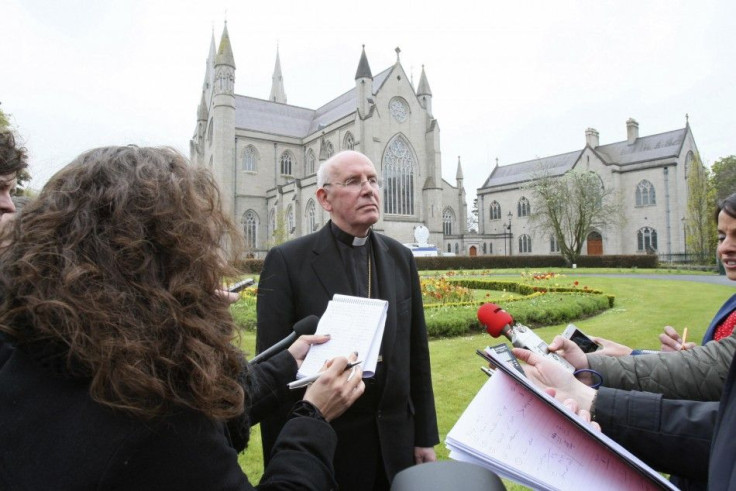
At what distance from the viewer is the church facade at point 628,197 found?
3700 centimetres

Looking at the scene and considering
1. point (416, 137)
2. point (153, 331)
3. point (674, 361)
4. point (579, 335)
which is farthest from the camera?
point (416, 137)

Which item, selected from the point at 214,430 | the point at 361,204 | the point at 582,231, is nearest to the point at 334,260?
the point at 361,204

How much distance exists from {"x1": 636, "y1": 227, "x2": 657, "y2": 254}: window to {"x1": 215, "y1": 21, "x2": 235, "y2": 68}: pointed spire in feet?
130

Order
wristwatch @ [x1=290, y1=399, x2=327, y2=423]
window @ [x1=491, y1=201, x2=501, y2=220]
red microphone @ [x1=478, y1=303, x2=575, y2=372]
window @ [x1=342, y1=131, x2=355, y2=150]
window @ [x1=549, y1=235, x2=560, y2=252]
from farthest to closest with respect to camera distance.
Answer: window @ [x1=491, y1=201, x2=501, y2=220]
window @ [x1=549, y1=235, x2=560, y2=252]
window @ [x1=342, y1=131, x2=355, y2=150]
red microphone @ [x1=478, y1=303, x2=575, y2=372]
wristwatch @ [x1=290, y1=399, x2=327, y2=423]

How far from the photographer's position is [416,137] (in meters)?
39.8

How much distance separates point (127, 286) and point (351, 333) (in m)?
1.07

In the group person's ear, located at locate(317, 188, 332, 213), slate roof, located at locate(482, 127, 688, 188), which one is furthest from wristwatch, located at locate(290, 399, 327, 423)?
slate roof, located at locate(482, 127, 688, 188)

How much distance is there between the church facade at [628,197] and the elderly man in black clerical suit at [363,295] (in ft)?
133

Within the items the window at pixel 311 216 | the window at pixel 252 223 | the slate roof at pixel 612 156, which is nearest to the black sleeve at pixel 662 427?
the window at pixel 311 216

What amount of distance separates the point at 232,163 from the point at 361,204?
41714mm

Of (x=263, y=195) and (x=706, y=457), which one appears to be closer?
(x=706, y=457)

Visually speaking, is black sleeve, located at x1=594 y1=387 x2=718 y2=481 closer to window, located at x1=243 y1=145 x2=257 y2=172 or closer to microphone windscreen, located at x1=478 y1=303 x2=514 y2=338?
microphone windscreen, located at x1=478 y1=303 x2=514 y2=338

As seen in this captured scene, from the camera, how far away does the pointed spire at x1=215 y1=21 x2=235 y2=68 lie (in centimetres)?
4028

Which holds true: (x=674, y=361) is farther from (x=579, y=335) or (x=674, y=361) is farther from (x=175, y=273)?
(x=175, y=273)
